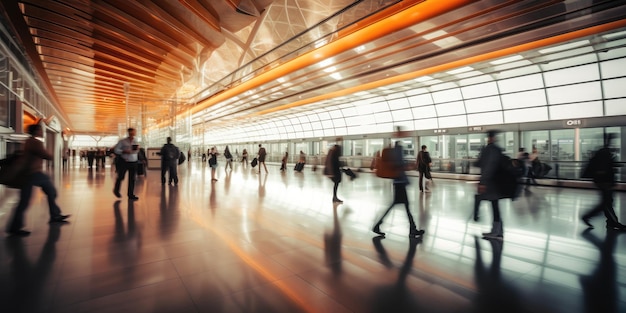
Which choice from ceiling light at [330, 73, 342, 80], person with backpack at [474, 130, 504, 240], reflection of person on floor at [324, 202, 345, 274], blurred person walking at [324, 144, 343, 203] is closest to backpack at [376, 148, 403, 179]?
reflection of person on floor at [324, 202, 345, 274]

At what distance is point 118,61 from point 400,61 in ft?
39.4

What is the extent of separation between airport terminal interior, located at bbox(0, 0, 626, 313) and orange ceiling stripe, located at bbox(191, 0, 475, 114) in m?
0.05

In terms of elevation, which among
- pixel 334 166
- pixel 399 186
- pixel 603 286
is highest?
pixel 334 166

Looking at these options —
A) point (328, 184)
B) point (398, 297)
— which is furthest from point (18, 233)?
point (328, 184)

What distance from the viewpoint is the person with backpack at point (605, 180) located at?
5255mm

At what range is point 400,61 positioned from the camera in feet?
43.5

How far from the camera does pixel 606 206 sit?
5.30m

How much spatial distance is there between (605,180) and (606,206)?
482mm

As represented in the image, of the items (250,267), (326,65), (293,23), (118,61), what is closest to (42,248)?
(250,267)

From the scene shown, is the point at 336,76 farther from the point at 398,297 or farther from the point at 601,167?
the point at 398,297

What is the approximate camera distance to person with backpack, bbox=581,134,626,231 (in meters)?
5.26

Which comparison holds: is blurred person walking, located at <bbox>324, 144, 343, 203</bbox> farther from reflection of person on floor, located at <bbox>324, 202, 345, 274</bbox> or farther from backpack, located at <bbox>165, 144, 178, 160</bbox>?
backpack, located at <bbox>165, 144, 178, 160</bbox>

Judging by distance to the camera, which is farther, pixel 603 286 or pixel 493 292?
pixel 603 286

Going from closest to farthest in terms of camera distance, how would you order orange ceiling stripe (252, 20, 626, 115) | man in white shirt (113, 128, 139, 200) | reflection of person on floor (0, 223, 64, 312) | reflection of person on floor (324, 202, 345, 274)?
reflection of person on floor (0, 223, 64, 312) < reflection of person on floor (324, 202, 345, 274) < man in white shirt (113, 128, 139, 200) < orange ceiling stripe (252, 20, 626, 115)
